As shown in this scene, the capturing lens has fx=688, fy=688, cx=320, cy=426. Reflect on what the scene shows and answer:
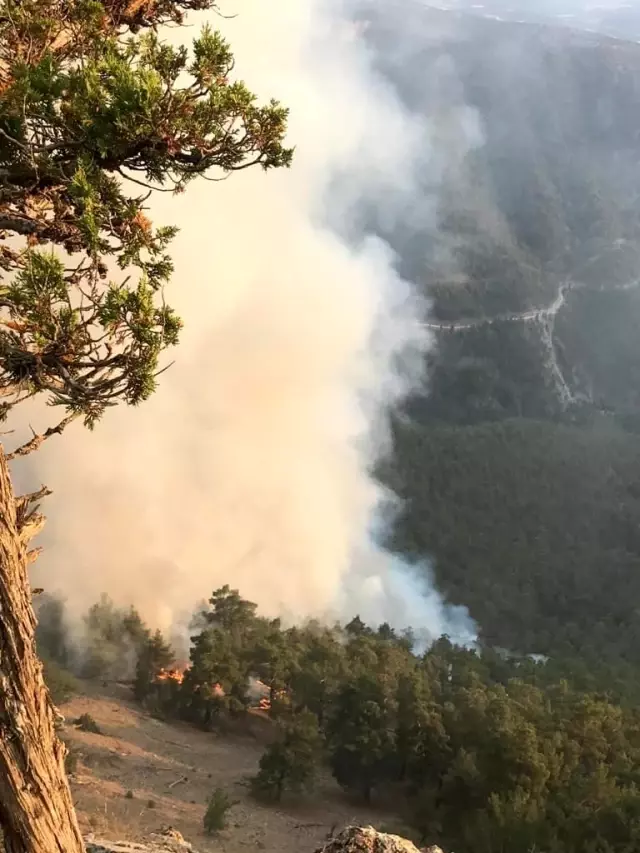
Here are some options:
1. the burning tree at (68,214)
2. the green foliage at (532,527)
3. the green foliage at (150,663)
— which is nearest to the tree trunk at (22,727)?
the burning tree at (68,214)

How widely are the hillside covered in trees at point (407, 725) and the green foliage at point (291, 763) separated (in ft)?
0.18

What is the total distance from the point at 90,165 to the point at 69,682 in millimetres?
33567

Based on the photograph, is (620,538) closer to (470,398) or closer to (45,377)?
(470,398)

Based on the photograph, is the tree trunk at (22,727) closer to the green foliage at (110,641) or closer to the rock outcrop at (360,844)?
the rock outcrop at (360,844)

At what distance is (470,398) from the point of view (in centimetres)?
11606

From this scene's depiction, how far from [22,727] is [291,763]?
80.6 feet

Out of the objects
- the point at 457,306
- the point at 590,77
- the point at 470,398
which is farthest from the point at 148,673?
the point at 590,77

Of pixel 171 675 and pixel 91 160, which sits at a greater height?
pixel 91 160

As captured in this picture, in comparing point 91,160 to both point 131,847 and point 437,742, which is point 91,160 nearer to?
point 131,847

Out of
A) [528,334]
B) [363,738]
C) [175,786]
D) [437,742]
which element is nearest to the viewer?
[175,786]

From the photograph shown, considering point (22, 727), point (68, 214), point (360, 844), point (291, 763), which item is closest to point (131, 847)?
point (360, 844)

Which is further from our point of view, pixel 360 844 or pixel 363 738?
pixel 363 738

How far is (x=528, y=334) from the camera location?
12219 cm

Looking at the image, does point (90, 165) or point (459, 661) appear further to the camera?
point (459, 661)
